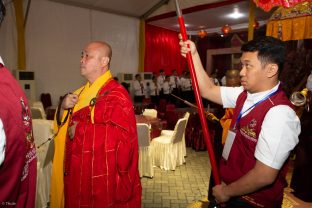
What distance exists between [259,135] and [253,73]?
30 centimetres

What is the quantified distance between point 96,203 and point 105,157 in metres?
0.30

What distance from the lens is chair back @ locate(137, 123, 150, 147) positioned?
3.73m

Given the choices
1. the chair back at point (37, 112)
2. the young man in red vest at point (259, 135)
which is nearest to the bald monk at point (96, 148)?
the young man in red vest at point (259, 135)

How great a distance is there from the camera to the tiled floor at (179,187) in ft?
10.5

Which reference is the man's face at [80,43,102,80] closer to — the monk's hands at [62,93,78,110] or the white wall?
the monk's hands at [62,93,78,110]

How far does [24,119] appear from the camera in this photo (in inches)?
33.4

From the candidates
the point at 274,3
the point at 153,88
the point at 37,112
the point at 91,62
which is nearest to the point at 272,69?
the point at 91,62

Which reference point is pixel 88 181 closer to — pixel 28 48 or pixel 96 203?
pixel 96 203

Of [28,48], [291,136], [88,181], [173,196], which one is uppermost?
[28,48]

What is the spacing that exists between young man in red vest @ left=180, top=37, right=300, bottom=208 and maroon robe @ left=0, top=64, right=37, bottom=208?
2.69ft

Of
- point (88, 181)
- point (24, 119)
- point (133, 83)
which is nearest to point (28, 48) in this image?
point (133, 83)

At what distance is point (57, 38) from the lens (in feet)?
26.5

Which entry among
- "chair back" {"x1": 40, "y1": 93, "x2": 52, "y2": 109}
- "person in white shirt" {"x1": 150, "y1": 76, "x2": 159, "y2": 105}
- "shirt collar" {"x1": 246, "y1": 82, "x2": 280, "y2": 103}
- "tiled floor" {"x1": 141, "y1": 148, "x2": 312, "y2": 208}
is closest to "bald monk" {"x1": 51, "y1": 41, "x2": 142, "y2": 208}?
"shirt collar" {"x1": 246, "y1": 82, "x2": 280, "y2": 103}

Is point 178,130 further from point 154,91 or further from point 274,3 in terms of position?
point 154,91
